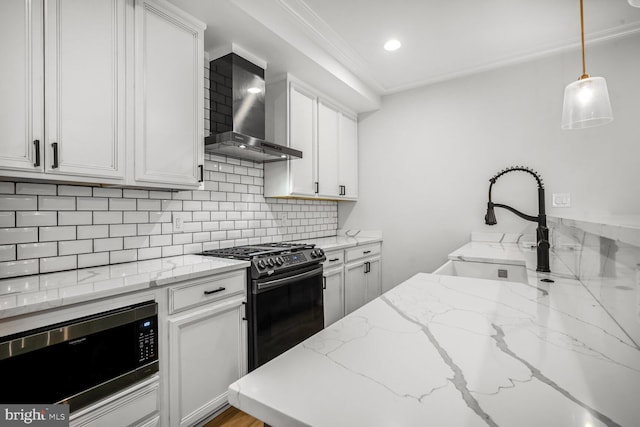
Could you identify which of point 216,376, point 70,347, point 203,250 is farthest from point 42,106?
point 216,376

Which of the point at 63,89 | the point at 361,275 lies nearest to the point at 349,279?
the point at 361,275

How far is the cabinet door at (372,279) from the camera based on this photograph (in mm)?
3457

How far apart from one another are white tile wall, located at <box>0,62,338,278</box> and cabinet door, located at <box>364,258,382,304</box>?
105 centimetres

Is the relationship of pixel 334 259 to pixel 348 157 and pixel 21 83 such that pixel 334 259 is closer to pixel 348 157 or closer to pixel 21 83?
pixel 348 157

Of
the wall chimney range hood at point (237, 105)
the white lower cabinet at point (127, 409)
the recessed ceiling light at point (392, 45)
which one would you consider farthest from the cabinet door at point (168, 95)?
the recessed ceiling light at point (392, 45)

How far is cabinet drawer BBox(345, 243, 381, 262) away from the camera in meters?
3.15

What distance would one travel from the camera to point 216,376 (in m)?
1.76

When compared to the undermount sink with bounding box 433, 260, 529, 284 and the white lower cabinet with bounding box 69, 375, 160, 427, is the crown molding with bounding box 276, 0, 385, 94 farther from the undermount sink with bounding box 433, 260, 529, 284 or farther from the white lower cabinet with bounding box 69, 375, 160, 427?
the white lower cabinet with bounding box 69, 375, 160, 427

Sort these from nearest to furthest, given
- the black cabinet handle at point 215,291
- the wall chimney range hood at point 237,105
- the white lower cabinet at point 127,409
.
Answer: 1. the white lower cabinet at point 127,409
2. the black cabinet handle at point 215,291
3. the wall chimney range hood at point 237,105

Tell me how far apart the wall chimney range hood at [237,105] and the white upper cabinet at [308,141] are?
35 cm

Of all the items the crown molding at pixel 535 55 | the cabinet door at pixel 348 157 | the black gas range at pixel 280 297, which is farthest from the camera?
the cabinet door at pixel 348 157

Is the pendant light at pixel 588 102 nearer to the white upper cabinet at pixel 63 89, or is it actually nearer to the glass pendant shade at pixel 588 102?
the glass pendant shade at pixel 588 102

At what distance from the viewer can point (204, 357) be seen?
66.6 inches

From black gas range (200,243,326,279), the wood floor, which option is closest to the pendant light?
black gas range (200,243,326,279)
